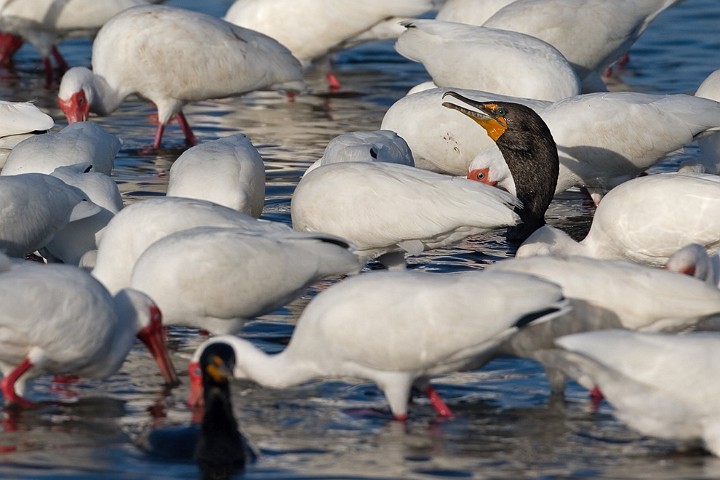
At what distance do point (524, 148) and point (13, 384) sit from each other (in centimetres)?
387

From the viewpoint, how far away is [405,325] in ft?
21.0

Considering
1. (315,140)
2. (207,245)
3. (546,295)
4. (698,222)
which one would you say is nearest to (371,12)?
(315,140)

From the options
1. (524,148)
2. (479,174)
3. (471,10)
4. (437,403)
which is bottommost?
(437,403)

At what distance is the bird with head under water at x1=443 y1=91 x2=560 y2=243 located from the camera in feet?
31.0

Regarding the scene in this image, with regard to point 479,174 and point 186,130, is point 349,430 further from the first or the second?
point 186,130

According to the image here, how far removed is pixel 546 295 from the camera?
6.30 metres

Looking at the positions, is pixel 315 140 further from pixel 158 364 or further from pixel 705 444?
pixel 705 444

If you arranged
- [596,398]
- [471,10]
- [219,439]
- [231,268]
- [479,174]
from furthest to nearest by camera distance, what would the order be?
1. [471,10]
2. [479,174]
3. [231,268]
4. [596,398]
5. [219,439]

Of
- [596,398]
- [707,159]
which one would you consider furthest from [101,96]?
[596,398]

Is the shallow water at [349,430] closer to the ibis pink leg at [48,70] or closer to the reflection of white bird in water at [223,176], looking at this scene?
the reflection of white bird in water at [223,176]

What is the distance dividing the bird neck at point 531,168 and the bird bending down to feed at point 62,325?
128 inches

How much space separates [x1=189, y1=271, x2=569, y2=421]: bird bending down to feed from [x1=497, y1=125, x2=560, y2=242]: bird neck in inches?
120

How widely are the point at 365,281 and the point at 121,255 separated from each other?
179cm

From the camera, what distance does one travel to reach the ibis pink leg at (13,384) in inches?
266
